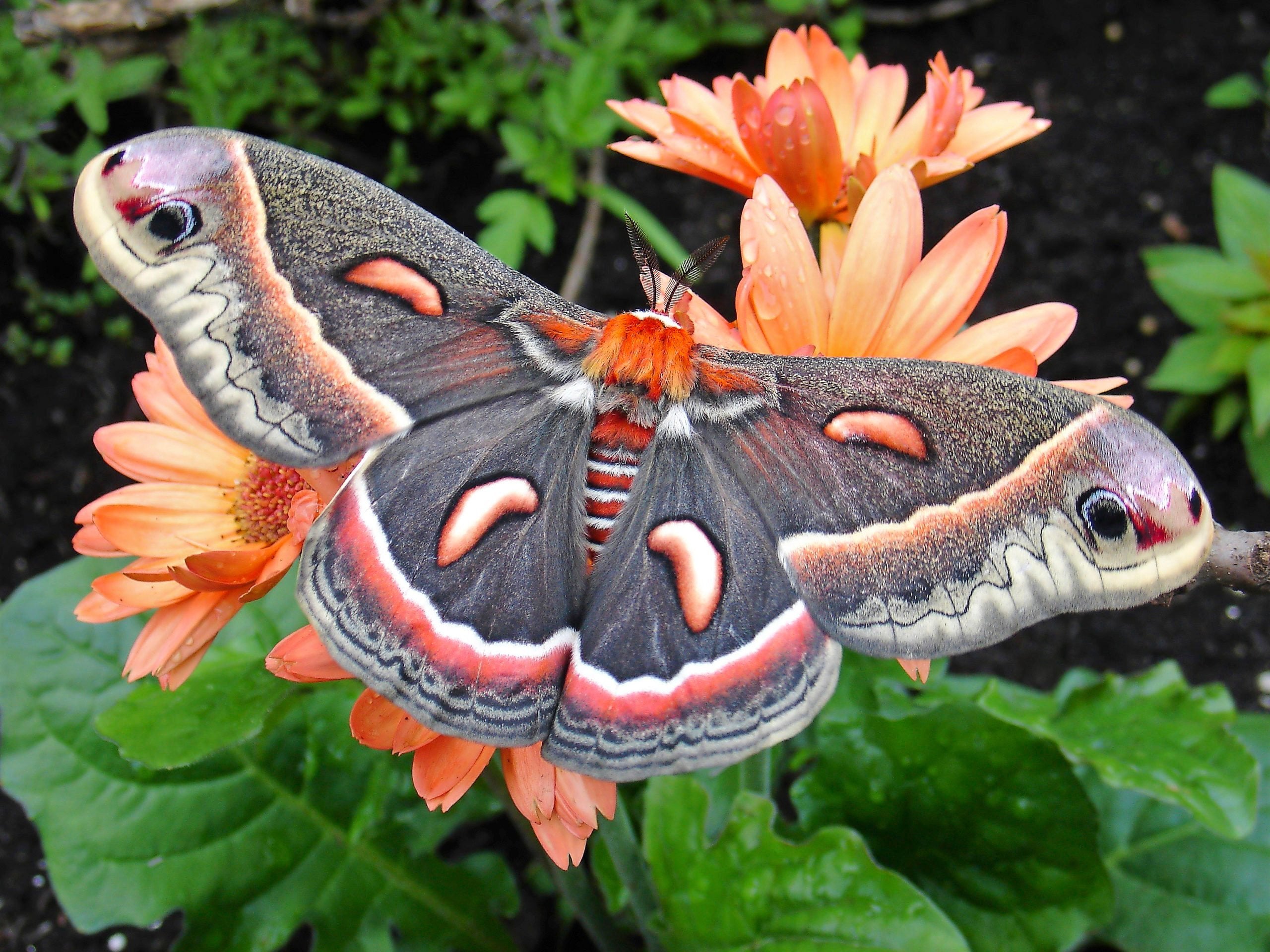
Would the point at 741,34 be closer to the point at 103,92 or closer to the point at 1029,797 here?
the point at 103,92

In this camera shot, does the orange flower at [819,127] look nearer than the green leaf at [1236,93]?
Yes

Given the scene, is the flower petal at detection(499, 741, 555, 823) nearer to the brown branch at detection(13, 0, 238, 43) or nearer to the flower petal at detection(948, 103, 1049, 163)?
the flower petal at detection(948, 103, 1049, 163)

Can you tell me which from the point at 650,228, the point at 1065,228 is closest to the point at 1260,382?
the point at 1065,228

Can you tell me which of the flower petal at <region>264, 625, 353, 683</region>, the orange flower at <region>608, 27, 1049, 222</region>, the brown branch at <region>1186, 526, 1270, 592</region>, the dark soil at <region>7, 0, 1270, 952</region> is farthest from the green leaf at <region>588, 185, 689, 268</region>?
the brown branch at <region>1186, 526, 1270, 592</region>

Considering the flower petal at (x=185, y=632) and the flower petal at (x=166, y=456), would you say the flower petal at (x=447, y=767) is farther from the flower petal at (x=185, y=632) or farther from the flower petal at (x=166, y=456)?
the flower petal at (x=166, y=456)

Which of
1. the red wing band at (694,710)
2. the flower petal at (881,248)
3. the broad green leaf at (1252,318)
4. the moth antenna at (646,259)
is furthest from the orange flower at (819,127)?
the broad green leaf at (1252,318)

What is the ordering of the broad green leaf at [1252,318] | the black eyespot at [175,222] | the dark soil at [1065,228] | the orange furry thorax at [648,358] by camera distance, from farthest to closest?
the dark soil at [1065,228], the broad green leaf at [1252,318], the orange furry thorax at [648,358], the black eyespot at [175,222]
